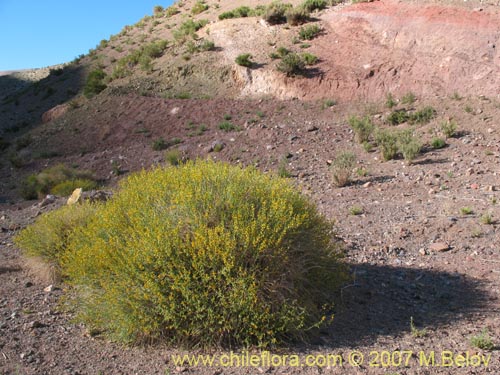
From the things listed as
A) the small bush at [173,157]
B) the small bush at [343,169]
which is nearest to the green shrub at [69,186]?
the small bush at [173,157]

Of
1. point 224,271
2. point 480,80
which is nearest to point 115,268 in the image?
point 224,271

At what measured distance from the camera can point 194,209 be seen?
14.7 feet

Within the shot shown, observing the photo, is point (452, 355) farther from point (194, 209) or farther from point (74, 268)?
point (74, 268)

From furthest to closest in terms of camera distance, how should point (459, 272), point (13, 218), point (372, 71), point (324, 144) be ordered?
point (372, 71), point (324, 144), point (13, 218), point (459, 272)

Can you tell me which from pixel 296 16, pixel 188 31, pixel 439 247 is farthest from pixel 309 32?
pixel 439 247

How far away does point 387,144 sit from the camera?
11852 mm

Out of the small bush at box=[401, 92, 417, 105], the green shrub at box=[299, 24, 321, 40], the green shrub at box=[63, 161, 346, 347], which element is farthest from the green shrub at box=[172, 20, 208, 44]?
the green shrub at box=[63, 161, 346, 347]

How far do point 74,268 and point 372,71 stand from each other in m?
14.9

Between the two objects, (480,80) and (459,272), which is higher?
(480,80)

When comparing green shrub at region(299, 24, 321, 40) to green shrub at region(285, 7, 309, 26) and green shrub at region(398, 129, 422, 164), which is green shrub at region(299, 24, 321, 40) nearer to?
green shrub at region(285, 7, 309, 26)

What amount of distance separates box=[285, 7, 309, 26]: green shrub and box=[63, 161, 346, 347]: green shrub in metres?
17.3

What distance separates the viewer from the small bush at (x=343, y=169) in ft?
34.0

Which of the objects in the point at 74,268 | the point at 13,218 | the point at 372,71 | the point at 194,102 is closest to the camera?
the point at 74,268

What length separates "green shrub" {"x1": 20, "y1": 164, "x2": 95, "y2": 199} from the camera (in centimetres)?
1334
